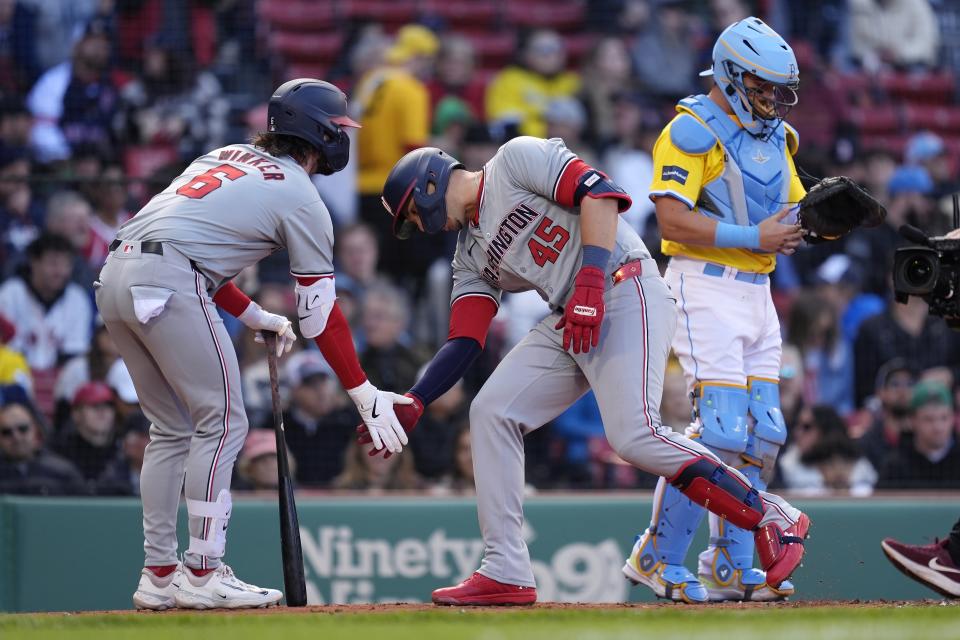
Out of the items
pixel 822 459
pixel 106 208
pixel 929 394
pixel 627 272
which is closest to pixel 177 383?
pixel 627 272

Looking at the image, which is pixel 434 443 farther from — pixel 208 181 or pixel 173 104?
pixel 173 104

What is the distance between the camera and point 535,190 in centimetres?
569

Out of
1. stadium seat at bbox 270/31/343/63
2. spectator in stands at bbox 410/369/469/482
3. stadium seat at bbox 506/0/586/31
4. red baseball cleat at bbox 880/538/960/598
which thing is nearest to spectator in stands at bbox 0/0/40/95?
stadium seat at bbox 270/31/343/63

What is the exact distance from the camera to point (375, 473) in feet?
29.0

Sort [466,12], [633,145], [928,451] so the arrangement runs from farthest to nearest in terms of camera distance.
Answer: [466,12] < [633,145] < [928,451]

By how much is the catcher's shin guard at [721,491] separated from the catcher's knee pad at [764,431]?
0.71 metres

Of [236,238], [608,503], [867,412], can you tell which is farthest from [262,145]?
[867,412]

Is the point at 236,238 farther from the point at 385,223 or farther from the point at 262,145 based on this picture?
the point at 385,223

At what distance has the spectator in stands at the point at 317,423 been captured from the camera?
8797 millimetres

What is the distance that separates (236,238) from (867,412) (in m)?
4.93

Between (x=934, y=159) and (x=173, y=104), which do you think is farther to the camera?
(x=934, y=159)

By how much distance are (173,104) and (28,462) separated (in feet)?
Result: 13.5

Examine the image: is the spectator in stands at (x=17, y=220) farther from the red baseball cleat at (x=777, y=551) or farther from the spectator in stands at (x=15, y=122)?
the red baseball cleat at (x=777, y=551)

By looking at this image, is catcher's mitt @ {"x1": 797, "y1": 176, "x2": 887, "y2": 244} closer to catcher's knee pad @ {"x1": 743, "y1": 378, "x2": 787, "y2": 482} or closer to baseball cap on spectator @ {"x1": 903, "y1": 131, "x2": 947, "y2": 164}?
catcher's knee pad @ {"x1": 743, "y1": 378, "x2": 787, "y2": 482}
